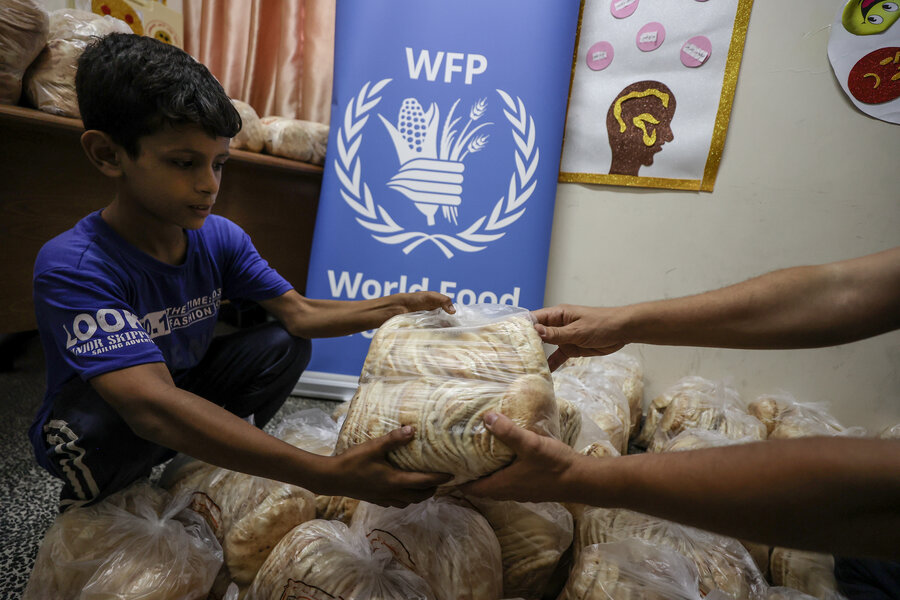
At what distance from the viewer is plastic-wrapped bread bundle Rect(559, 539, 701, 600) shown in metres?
0.72

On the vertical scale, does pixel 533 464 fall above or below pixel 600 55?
below

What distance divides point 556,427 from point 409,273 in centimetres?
116

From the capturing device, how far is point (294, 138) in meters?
2.01

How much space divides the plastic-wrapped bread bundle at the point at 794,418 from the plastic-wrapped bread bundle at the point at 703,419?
3.7 inches

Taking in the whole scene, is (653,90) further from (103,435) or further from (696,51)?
(103,435)

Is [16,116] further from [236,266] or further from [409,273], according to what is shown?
[409,273]

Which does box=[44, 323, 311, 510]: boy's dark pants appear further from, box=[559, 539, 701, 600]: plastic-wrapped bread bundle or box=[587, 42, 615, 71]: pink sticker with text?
box=[587, 42, 615, 71]: pink sticker with text

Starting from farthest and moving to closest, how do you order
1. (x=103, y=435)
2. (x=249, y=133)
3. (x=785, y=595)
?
(x=249, y=133), (x=103, y=435), (x=785, y=595)

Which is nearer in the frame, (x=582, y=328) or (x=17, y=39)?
(x=582, y=328)

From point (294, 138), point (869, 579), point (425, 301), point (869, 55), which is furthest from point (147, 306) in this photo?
point (869, 55)

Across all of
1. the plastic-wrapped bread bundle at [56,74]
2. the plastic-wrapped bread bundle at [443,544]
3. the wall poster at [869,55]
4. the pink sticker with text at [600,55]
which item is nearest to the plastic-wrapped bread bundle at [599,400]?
the plastic-wrapped bread bundle at [443,544]

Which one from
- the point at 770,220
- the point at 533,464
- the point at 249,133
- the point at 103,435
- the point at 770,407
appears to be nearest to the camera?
the point at 533,464

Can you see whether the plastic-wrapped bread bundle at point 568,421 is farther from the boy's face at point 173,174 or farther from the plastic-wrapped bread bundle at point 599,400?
the boy's face at point 173,174

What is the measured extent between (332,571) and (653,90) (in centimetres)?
183
